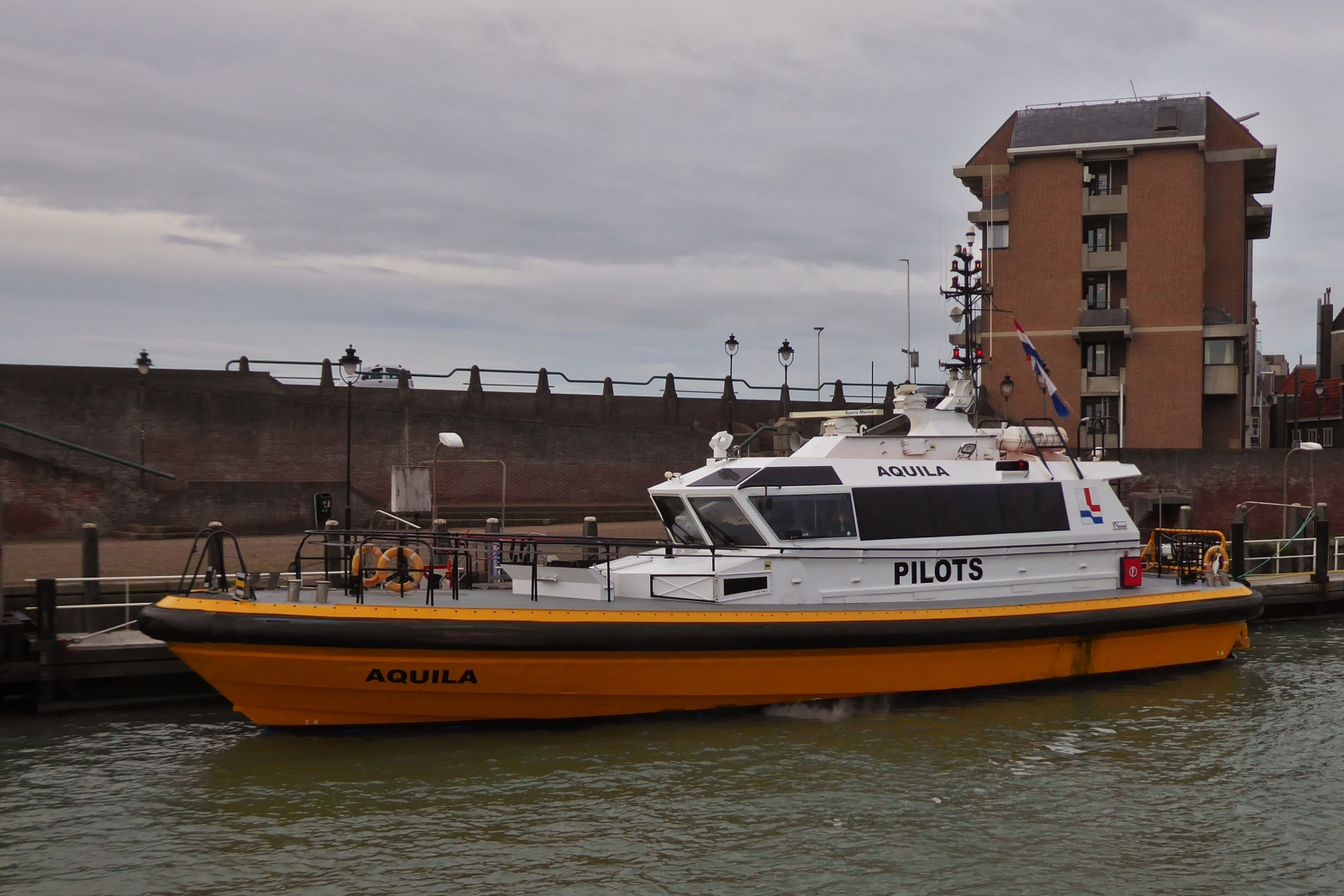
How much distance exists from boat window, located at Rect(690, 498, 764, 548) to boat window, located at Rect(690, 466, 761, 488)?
221mm

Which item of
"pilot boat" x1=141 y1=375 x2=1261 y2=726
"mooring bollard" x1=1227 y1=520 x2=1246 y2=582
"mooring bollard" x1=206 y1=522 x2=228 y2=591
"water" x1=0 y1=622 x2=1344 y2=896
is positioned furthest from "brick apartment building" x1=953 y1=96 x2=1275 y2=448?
"mooring bollard" x1=206 y1=522 x2=228 y2=591

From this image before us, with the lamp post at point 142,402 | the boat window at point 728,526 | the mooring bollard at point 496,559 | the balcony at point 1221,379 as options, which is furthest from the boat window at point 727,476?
the balcony at point 1221,379

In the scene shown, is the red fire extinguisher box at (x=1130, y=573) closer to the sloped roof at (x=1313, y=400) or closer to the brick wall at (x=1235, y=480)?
the brick wall at (x=1235, y=480)

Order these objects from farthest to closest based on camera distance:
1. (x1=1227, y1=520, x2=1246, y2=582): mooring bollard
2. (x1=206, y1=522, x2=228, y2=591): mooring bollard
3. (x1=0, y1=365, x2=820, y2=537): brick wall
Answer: (x1=0, y1=365, x2=820, y2=537): brick wall → (x1=1227, y1=520, x2=1246, y2=582): mooring bollard → (x1=206, y1=522, x2=228, y2=591): mooring bollard

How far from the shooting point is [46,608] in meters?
11.2

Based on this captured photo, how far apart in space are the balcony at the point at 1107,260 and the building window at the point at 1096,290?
1.65 ft

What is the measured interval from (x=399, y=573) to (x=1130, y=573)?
26.3ft

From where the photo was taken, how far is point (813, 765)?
360 inches

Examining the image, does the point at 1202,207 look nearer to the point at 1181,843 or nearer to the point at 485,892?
the point at 1181,843

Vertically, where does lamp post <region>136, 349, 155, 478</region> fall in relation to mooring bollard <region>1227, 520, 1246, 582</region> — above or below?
above

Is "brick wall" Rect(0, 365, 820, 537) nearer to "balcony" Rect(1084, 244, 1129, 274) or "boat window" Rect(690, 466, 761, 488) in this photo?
"balcony" Rect(1084, 244, 1129, 274)

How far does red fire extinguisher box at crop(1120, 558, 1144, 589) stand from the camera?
12453 millimetres

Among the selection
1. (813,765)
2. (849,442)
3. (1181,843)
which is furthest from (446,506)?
(1181,843)

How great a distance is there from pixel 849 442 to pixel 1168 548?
533 centimetres
